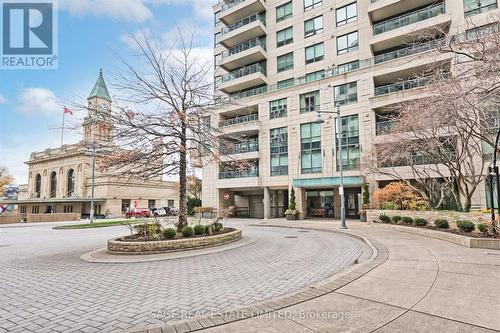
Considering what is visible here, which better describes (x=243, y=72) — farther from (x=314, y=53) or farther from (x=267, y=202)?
(x=267, y=202)

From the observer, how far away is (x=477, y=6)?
22750mm

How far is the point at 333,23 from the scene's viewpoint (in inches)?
1212

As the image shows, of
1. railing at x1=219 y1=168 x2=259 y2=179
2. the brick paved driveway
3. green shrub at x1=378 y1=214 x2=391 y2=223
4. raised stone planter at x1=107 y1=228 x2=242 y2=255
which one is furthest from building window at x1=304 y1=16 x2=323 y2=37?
raised stone planter at x1=107 y1=228 x2=242 y2=255

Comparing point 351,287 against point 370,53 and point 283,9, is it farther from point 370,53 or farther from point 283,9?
point 283,9

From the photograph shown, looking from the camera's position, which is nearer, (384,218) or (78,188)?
(384,218)

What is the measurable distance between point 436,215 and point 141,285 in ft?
51.8

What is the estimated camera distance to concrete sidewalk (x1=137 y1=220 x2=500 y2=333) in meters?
4.08

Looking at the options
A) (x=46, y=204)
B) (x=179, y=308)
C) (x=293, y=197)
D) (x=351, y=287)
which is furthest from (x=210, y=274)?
(x=46, y=204)

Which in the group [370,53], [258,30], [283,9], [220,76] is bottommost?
[370,53]

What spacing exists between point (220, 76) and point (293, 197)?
20.3 m

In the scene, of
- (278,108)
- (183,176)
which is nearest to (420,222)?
(183,176)

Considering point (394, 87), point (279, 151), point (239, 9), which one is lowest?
point (279, 151)

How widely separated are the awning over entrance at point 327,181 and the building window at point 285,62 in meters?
14.1

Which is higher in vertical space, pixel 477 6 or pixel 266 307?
pixel 477 6
